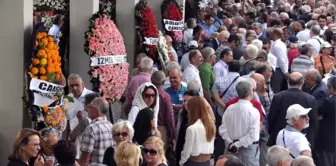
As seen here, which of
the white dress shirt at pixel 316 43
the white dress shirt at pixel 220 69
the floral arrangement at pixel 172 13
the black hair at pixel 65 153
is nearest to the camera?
the black hair at pixel 65 153

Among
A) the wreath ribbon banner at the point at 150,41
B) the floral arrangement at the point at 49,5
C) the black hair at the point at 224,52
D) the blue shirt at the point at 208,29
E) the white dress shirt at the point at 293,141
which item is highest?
the floral arrangement at the point at 49,5

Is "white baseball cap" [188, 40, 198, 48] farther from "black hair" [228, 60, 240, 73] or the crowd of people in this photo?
"black hair" [228, 60, 240, 73]

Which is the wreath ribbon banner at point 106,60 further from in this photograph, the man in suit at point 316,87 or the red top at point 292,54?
the red top at point 292,54

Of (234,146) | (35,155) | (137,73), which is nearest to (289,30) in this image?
(137,73)

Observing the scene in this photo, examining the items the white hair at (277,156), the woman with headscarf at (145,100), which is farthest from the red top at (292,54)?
the white hair at (277,156)

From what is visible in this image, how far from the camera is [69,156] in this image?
363 inches

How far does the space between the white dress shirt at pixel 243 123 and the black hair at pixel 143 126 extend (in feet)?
4.54

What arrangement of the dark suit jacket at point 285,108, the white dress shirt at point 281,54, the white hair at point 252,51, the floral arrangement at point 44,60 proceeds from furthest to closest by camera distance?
the white dress shirt at point 281,54 → the white hair at point 252,51 → the dark suit jacket at point 285,108 → the floral arrangement at point 44,60

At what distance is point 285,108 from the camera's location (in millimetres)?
12898

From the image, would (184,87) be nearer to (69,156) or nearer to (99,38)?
(99,38)

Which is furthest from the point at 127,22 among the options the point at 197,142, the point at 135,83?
the point at 197,142

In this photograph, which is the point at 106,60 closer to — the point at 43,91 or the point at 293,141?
the point at 43,91

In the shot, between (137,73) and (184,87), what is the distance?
3.06ft

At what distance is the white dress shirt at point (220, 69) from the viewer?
1545cm
